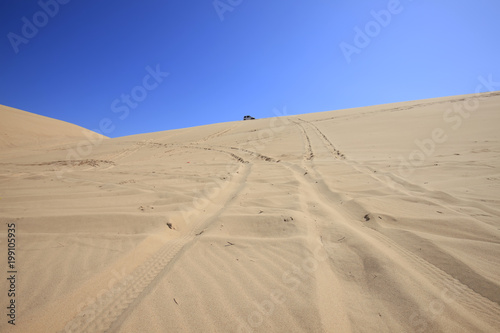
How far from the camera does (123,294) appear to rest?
5.30 ft

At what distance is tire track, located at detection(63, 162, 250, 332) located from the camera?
4.57ft

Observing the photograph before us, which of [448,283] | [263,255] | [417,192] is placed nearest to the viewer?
[448,283]

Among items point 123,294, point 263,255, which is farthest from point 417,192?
point 123,294

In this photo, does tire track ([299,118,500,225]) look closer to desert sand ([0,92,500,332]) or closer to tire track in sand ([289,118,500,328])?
desert sand ([0,92,500,332])

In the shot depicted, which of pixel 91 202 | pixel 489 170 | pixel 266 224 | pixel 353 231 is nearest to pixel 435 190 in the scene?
pixel 489 170

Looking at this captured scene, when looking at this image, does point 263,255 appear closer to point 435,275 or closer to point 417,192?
point 435,275

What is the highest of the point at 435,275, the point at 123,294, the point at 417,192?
the point at 417,192

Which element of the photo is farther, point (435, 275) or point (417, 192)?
point (417, 192)

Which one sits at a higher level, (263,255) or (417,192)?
(417,192)

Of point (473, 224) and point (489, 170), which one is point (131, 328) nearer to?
point (473, 224)

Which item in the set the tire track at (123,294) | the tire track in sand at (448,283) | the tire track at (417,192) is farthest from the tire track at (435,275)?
the tire track at (123,294)

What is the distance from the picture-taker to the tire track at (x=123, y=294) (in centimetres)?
139

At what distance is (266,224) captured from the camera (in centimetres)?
254

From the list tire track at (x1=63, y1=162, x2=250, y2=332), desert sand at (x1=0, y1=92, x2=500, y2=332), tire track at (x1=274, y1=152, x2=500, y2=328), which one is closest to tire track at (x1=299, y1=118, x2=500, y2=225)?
desert sand at (x1=0, y1=92, x2=500, y2=332)
